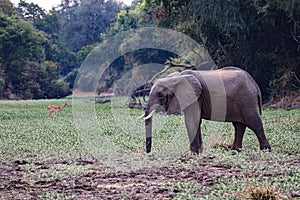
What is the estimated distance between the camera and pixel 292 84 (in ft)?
84.7

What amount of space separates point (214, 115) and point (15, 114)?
14879mm

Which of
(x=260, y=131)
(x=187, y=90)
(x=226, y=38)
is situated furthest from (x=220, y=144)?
(x=226, y=38)

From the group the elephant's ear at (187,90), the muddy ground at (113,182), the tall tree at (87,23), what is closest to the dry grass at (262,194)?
the muddy ground at (113,182)

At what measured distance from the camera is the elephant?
36.2 ft

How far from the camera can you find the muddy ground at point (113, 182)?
23.5 ft

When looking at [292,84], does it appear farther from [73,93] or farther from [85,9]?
[85,9]

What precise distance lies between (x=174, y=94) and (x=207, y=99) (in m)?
0.62

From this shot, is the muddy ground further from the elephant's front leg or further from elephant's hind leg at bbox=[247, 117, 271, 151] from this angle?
elephant's hind leg at bbox=[247, 117, 271, 151]

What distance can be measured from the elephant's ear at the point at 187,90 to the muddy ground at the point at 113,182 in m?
1.57

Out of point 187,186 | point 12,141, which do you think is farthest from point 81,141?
point 187,186

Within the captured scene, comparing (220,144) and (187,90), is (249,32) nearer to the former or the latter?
(220,144)

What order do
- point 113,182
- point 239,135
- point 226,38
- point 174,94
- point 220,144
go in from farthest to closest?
point 226,38 → point 220,144 → point 239,135 → point 174,94 → point 113,182

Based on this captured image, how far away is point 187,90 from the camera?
1103 cm

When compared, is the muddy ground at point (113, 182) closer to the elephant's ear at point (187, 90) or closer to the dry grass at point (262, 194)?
the dry grass at point (262, 194)
